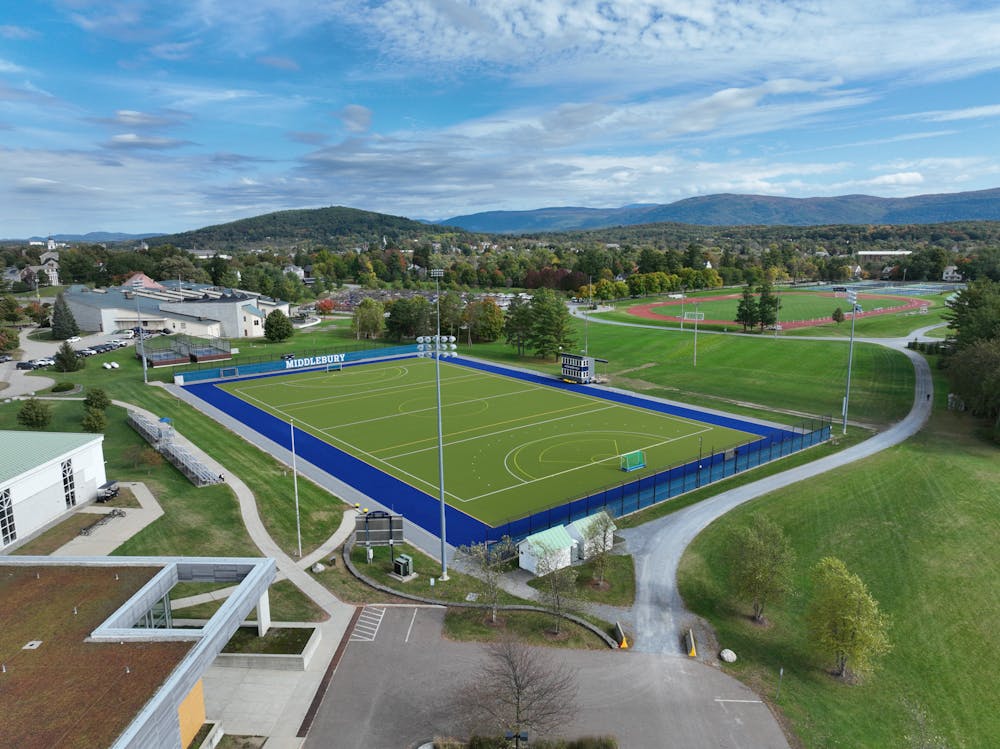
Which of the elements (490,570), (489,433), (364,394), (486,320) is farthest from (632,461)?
(486,320)

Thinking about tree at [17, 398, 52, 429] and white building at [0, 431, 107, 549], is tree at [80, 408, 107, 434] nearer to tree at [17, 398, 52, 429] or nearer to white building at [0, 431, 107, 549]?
tree at [17, 398, 52, 429]

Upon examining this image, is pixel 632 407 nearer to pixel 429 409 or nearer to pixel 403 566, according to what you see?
pixel 429 409

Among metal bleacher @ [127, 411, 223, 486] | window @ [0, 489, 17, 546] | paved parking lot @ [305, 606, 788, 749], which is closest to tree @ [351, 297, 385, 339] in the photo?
metal bleacher @ [127, 411, 223, 486]

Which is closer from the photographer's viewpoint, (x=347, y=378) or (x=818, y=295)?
(x=347, y=378)

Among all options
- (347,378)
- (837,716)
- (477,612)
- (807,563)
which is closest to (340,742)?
(477,612)

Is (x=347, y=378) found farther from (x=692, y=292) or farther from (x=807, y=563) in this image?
(x=692, y=292)

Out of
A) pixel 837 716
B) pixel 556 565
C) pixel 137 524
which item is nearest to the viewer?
pixel 837 716

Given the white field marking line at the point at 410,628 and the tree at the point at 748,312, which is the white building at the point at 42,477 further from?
the tree at the point at 748,312
